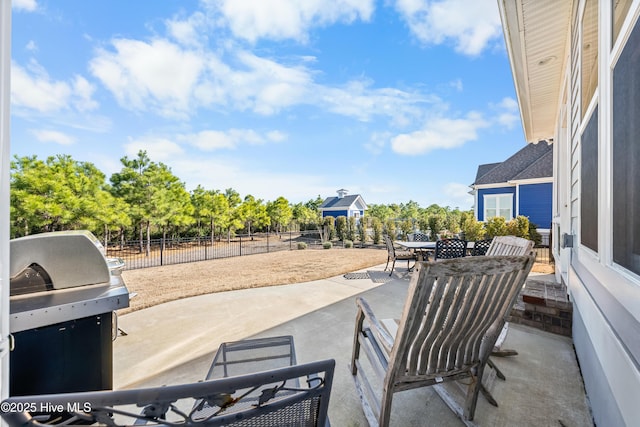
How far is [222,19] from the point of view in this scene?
5.82 meters

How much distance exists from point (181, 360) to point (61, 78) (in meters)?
7.83

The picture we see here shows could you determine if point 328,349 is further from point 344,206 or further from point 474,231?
point 344,206

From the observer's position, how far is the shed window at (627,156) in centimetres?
88

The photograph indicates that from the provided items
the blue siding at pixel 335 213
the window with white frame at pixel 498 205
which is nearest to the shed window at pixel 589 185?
the window with white frame at pixel 498 205

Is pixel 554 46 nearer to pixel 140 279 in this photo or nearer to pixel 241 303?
pixel 241 303

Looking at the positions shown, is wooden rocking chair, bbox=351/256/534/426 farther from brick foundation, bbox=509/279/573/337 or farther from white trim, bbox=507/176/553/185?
white trim, bbox=507/176/553/185

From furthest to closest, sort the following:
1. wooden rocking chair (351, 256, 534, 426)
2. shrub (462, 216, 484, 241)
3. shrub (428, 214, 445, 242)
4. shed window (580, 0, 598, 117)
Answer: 1. shrub (428, 214, 445, 242)
2. shrub (462, 216, 484, 241)
3. shed window (580, 0, 598, 117)
4. wooden rocking chair (351, 256, 534, 426)

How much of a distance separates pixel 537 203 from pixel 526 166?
6.75 ft

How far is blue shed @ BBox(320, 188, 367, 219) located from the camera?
2292cm

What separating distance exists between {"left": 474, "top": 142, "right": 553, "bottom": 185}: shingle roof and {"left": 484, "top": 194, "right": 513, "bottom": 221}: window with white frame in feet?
2.31

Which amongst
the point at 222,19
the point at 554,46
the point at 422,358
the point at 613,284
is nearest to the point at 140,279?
the point at 222,19

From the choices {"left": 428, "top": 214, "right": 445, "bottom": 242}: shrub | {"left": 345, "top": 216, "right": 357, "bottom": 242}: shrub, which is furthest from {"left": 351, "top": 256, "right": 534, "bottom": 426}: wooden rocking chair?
{"left": 345, "top": 216, "right": 357, "bottom": 242}: shrub

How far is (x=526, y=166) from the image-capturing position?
11695 millimetres

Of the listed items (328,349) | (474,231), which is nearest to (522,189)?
(474,231)
